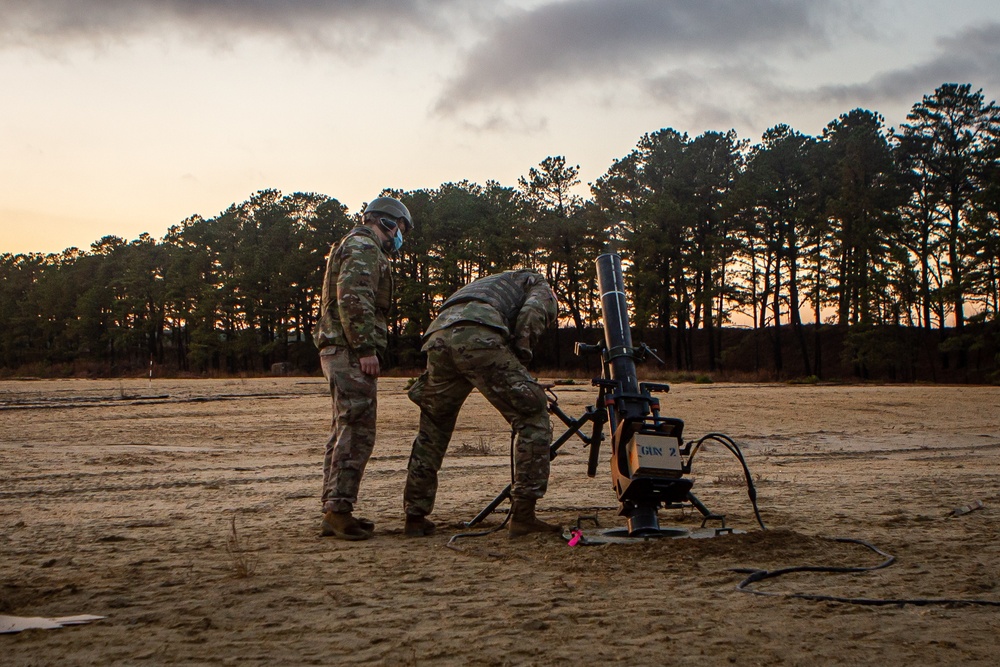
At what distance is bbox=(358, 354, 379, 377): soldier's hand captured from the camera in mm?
6008

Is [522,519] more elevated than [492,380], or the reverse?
[492,380]

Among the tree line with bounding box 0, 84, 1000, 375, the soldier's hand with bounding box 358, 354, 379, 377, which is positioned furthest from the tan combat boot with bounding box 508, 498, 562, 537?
the tree line with bounding box 0, 84, 1000, 375

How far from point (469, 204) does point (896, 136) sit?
95.2ft

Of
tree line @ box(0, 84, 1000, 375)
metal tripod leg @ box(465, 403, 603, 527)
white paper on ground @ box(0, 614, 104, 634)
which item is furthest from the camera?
tree line @ box(0, 84, 1000, 375)

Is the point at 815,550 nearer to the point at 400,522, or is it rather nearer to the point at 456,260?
the point at 400,522

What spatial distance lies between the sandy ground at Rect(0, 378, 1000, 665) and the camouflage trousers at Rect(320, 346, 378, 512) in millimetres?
363

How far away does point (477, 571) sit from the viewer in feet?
15.9

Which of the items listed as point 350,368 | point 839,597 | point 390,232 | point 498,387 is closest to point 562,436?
point 498,387

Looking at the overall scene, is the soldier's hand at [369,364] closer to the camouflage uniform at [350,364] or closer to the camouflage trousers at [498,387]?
the camouflage uniform at [350,364]

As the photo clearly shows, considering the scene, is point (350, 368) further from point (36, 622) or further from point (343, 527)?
point (36, 622)

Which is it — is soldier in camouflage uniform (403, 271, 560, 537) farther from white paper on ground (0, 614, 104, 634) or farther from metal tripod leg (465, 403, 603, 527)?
white paper on ground (0, 614, 104, 634)

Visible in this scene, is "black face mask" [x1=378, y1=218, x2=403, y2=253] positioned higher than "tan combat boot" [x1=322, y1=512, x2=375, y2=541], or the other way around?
→ "black face mask" [x1=378, y1=218, x2=403, y2=253]

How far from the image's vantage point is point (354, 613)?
391 centimetres

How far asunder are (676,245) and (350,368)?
5172 cm
